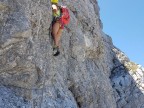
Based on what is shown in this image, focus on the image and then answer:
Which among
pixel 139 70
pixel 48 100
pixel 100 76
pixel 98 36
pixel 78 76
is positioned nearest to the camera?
pixel 48 100

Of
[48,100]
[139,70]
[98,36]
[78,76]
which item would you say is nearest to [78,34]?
[78,76]

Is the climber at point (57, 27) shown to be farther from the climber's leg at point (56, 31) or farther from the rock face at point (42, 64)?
the rock face at point (42, 64)

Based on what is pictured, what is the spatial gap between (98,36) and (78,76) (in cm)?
853

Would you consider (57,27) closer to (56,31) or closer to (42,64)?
(56,31)

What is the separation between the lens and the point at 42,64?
55.7 ft

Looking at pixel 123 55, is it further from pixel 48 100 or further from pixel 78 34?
pixel 48 100

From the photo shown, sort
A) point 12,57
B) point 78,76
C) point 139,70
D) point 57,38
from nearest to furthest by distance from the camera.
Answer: point 12,57
point 57,38
point 78,76
point 139,70

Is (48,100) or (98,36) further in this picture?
(98,36)

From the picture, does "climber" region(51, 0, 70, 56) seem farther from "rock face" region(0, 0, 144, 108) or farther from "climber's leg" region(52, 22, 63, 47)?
"rock face" region(0, 0, 144, 108)

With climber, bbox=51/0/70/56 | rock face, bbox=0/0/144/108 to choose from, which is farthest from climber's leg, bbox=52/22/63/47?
rock face, bbox=0/0/144/108

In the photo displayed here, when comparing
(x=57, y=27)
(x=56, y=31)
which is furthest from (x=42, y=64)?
(x=57, y=27)

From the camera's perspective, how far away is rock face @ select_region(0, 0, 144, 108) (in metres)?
15.5

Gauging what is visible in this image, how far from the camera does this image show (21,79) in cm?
1575

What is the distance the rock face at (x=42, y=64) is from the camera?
15.5 metres
